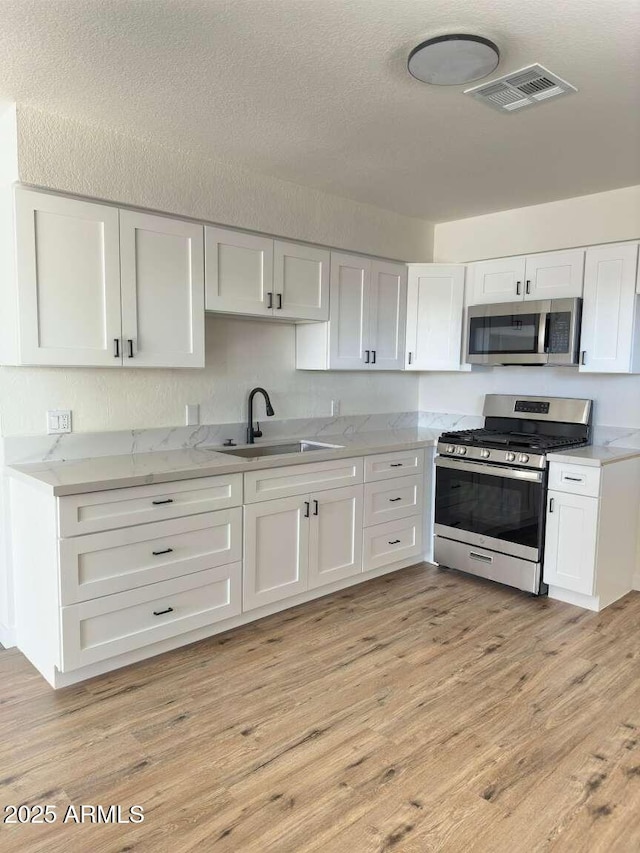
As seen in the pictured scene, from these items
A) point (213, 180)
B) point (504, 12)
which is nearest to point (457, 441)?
point (213, 180)

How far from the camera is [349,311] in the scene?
3.84 metres

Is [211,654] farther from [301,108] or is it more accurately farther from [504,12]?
[504,12]

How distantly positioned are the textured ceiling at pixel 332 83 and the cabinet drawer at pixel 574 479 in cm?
163

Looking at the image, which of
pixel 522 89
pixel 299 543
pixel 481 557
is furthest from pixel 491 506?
pixel 522 89

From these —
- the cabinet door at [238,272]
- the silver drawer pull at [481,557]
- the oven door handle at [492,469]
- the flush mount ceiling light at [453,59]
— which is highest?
the flush mount ceiling light at [453,59]

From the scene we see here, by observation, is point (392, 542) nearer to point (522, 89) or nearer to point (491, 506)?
point (491, 506)

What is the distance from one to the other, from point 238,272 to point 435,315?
1.62m

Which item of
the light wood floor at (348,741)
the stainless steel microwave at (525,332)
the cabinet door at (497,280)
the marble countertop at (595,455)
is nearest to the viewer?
the light wood floor at (348,741)

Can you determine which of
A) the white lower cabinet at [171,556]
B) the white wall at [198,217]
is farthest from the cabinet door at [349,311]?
the white lower cabinet at [171,556]

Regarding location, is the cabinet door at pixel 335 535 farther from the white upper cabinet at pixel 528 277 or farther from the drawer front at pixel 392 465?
the white upper cabinet at pixel 528 277

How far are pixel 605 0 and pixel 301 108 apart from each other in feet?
3.83

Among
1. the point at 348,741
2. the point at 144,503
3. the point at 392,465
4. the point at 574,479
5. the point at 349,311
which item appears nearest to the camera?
the point at 348,741

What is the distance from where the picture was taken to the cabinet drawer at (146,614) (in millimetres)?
2414

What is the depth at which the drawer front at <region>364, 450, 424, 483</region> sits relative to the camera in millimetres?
3586
